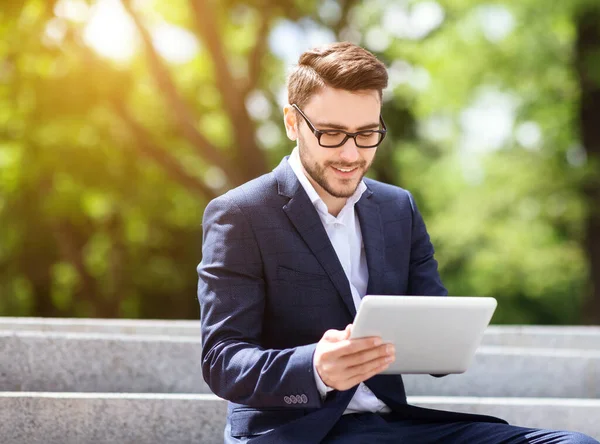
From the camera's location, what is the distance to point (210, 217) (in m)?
2.73

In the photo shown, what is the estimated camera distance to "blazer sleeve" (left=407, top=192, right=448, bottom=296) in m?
2.92

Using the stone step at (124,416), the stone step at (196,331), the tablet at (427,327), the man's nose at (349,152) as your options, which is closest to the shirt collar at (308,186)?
the man's nose at (349,152)

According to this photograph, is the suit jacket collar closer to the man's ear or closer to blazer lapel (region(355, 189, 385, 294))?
blazer lapel (region(355, 189, 385, 294))

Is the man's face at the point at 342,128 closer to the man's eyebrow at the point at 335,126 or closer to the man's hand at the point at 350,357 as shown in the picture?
the man's eyebrow at the point at 335,126

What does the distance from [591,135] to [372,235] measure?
9793 mm

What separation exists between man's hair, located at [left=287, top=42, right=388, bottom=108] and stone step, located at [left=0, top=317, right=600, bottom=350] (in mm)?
2762

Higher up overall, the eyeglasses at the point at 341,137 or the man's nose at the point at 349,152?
the eyeglasses at the point at 341,137

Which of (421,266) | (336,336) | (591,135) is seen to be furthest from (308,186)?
(591,135)

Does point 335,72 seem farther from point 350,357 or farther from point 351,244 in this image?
point 350,357

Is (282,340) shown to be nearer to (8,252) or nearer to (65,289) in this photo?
(8,252)

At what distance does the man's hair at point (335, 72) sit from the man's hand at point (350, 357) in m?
0.86

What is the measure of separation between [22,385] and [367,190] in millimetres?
2016

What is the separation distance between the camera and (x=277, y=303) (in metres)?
2.65

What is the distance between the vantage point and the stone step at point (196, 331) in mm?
4977
